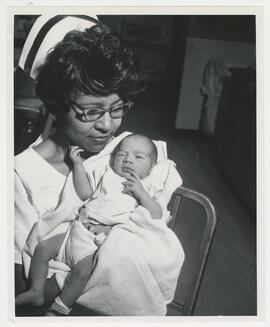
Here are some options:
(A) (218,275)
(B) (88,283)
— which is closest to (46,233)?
(B) (88,283)

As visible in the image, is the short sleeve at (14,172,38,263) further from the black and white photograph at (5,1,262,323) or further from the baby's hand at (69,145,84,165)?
the baby's hand at (69,145,84,165)

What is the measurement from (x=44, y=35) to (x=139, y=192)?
0.33 meters

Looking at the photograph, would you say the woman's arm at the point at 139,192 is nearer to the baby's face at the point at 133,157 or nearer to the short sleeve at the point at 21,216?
the baby's face at the point at 133,157

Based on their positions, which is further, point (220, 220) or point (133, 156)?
point (220, 220)

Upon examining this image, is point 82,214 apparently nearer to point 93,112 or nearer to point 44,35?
point 93,112

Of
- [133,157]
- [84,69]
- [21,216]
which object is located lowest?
[21,216]

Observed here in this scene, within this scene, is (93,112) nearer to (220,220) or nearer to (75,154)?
(75,154)

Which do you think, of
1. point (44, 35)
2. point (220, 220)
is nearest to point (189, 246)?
point (44, 35)

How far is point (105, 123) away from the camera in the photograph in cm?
68

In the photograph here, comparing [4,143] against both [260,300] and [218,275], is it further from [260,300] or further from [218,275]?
[218,275]

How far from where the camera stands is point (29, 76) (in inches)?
26.4

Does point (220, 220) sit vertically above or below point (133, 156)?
below

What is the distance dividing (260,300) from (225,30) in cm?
85

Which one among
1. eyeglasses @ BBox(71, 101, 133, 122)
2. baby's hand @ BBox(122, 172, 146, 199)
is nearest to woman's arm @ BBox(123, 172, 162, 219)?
baby's hand @ BBox(122, 172, 146, 199)
